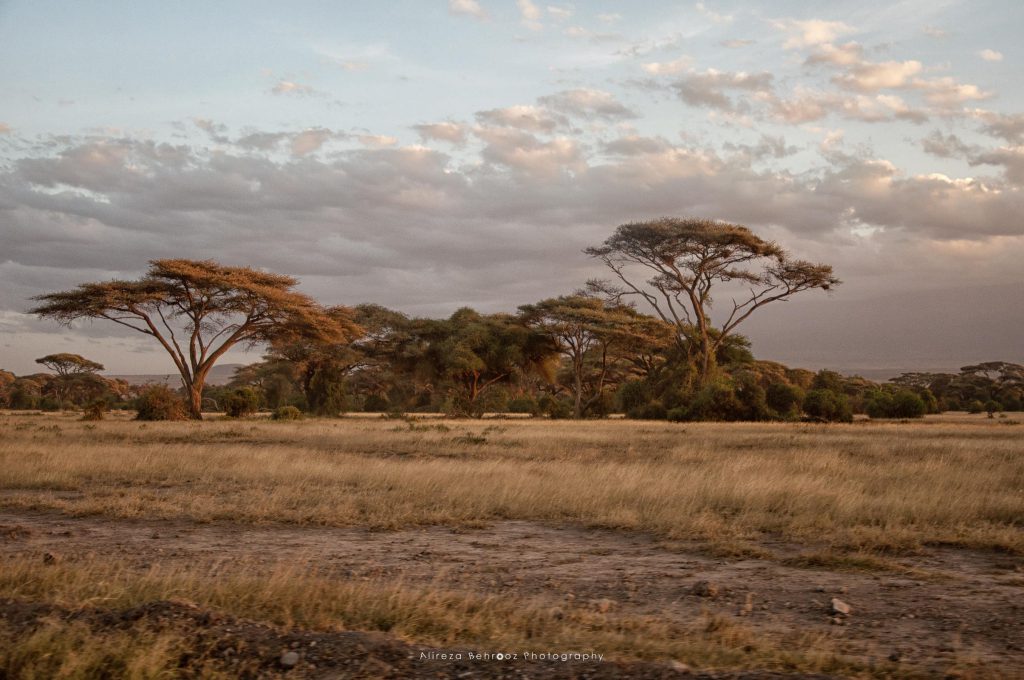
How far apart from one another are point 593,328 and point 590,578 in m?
35.8

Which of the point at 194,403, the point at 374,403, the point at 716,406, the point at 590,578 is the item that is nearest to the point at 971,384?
the point at 716,406

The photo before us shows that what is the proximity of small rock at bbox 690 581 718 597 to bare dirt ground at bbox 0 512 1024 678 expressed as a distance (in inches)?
0.5

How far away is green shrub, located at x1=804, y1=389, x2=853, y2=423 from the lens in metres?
36.4

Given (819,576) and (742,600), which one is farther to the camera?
(819,576)

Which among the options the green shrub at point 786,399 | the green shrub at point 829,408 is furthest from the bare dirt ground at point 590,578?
the green shrub at point 786,399

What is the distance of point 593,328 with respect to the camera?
1670 inches

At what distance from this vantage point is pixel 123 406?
181 ft

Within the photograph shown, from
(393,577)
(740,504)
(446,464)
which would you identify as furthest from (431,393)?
(393,577)

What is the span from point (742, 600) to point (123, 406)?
56440 millimetres

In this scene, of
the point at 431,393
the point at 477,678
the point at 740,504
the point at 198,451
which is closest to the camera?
the point at 477,678

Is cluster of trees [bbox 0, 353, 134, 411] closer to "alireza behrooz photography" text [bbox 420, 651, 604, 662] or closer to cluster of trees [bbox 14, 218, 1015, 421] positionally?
cluster of trees [bbox 14, 218, 1015, 421]

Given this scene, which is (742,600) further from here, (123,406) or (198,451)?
(123,406)

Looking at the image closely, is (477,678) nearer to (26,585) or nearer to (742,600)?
(742,600)

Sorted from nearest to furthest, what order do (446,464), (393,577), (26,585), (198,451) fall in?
(26,585)
(393,577)
(446,464)
(198,451)
